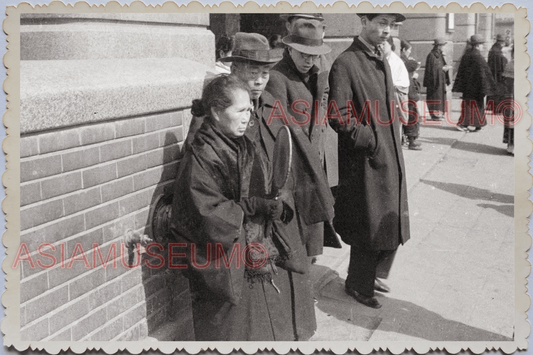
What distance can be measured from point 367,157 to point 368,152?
2.0 inches

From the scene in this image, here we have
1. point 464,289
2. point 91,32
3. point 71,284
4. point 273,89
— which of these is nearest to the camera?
point 71,284

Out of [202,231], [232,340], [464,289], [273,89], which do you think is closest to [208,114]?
[202,231]

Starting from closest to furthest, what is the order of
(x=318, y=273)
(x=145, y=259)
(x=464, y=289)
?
(x=145, y=259)
(x=464, y=289)
(x=318, y=273)

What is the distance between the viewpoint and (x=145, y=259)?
11.2 feet

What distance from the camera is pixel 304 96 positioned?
3928 mm

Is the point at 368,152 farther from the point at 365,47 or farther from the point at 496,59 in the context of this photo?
the point at 496,59

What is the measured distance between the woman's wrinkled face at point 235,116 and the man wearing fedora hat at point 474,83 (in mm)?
4506

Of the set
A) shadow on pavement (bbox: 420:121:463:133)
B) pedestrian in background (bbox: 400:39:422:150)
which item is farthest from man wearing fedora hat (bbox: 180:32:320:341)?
pedestrian in background (bbox: 400:39:422:150)

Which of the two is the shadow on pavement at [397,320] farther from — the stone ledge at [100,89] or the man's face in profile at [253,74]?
the stone ledge at [100,89]

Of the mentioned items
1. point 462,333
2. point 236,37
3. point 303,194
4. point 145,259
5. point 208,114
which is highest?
point 236,37

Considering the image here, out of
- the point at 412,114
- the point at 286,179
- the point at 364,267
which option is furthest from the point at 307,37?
the point at 412,114

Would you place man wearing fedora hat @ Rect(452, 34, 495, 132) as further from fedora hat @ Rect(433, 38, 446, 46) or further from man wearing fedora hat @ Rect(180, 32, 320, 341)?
man wearing fedora hat @ Rect(180, 32, 320, 341)

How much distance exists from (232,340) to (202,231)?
2.23 feet

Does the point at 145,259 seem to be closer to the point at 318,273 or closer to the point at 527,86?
the point at 318,273
